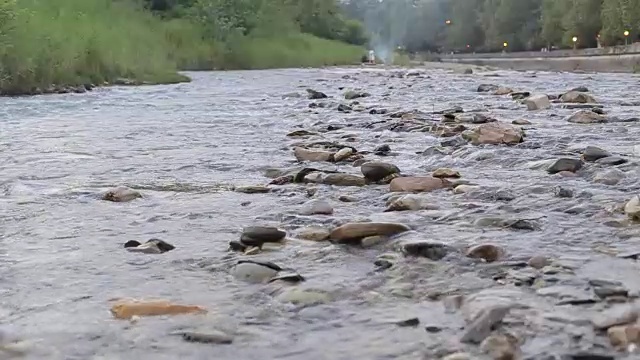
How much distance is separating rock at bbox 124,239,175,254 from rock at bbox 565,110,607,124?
172 inches

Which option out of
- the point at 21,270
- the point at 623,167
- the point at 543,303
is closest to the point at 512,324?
the point at 543,303

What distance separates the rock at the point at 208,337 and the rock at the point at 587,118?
489cm

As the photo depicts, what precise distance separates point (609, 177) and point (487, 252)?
1402 mm

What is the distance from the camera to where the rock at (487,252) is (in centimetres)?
214

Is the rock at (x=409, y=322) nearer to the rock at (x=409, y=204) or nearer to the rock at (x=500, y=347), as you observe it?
the rock at (x=500, y=347)

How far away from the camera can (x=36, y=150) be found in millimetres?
4844

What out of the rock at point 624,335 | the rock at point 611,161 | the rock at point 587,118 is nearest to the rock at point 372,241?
the rock at point 624,335

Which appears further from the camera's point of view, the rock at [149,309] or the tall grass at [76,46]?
the tall grass at [76,46]

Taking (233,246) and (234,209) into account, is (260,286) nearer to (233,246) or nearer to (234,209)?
(233,246)

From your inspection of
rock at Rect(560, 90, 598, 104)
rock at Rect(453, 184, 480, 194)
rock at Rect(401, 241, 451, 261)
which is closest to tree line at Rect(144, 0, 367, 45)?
rock at Rect(560, 90, 598, 104)

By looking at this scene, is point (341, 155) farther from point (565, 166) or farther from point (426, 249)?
point (426, 249)

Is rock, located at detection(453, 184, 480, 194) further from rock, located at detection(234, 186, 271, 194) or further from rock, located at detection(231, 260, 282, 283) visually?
rock, located at detection(231, 260, 282, 283)

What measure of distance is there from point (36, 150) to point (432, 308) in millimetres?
3733

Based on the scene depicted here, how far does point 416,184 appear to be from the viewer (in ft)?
10.7
